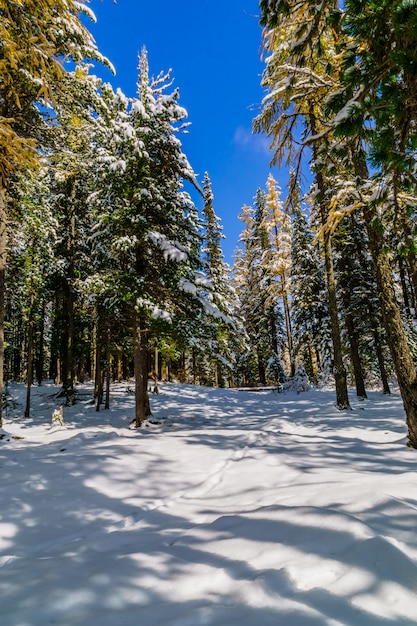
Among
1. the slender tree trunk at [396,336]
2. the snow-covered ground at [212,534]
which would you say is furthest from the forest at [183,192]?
the snow-covered ground at [212,534]

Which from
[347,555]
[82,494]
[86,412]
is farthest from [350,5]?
[86,412]

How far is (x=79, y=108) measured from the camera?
10242 mm

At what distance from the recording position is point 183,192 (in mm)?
12383

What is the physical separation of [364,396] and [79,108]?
16093 millimetres

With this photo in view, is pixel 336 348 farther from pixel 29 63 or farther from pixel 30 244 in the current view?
pixel 30 244

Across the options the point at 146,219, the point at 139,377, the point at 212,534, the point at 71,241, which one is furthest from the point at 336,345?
the point at 71,241

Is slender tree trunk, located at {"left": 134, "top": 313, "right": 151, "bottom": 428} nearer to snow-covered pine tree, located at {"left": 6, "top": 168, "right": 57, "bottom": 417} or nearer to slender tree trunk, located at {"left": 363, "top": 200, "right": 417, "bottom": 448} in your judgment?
snow-covered pine tree, located at {"left": 6, "top": 168, "right": 57, "bottom": 417}

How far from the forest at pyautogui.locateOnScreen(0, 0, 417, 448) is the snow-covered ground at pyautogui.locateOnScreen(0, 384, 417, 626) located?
274 centimetres

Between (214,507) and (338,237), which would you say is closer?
(214,507)

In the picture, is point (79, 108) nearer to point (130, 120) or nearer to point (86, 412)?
point (130, 120)

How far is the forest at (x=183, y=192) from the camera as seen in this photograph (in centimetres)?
325

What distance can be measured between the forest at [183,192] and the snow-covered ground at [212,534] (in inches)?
108

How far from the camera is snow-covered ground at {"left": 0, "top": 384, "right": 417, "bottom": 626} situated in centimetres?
192

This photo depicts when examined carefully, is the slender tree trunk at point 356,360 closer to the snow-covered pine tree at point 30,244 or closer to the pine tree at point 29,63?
the pine tree at point 29,63
